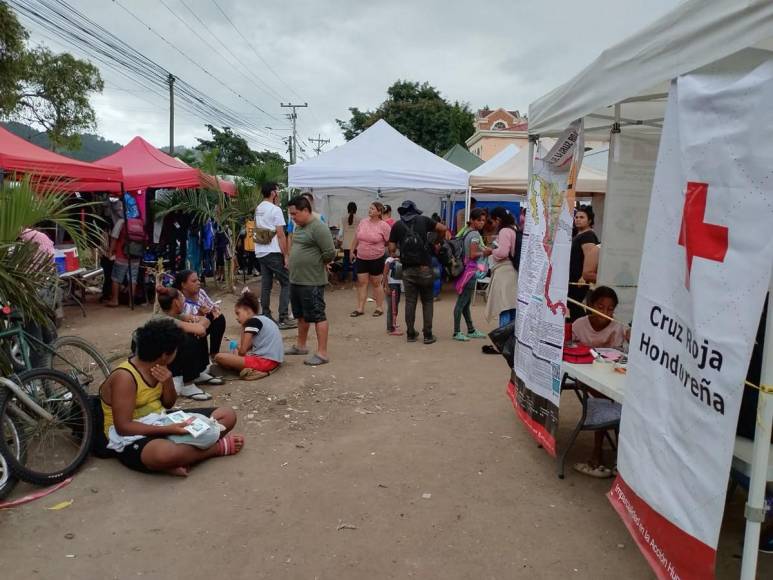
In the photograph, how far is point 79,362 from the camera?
15.3 ft

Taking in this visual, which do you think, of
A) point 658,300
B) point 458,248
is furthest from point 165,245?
point 658,300

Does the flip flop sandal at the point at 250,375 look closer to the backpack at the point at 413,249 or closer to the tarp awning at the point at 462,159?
the backpack at the point at 413,249

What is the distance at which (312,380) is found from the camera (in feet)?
17.9

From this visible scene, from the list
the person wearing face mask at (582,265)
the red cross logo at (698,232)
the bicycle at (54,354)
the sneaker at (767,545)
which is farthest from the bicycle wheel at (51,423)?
the person wearing face mask at (582,265)

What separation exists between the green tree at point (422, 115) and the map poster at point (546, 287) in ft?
95.5

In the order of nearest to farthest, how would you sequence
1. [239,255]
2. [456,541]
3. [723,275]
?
[723,275]
[456,541]
[239,255]

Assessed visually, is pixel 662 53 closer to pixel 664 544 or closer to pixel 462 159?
pixel 664 544

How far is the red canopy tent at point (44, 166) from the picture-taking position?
5.78 metres

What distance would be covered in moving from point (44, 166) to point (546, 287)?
226 inches

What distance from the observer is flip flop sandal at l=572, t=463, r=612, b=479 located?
3463mm

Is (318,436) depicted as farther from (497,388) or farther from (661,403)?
(661,403)

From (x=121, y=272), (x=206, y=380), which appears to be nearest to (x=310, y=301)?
(x=206, y=380)

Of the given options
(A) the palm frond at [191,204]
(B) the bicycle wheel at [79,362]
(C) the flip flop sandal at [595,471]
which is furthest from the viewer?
(A) the palm frond at [191,204]

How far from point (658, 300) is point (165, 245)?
9.06m
